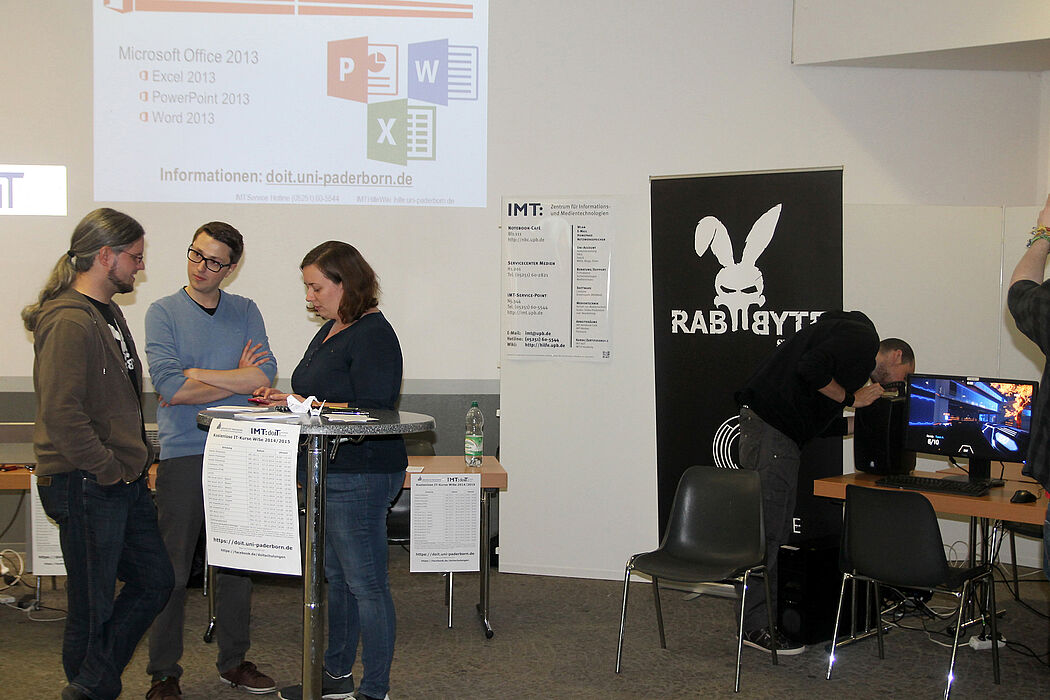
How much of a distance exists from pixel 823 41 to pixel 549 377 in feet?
7.51

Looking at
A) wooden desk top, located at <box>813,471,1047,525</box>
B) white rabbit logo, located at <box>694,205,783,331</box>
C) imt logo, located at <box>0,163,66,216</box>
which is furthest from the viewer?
imt logo, located at <box>0,163,66,216</box>

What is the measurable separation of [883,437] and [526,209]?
85.1 inches

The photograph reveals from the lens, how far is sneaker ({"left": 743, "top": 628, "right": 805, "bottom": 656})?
376 centimetres

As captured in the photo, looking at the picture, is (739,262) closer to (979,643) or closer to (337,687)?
(979,643)

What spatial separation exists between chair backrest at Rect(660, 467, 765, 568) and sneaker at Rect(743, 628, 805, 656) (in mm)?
432

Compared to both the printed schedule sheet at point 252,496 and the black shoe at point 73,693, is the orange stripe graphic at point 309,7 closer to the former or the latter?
the printed schedule sheet at point 252,496

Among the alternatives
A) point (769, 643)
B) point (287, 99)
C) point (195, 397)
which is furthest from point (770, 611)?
point (287, 99)

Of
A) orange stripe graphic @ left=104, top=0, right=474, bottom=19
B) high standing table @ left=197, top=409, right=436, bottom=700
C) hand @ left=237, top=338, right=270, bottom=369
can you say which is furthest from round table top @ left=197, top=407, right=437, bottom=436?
orange stripe graphic @ left=104, top=0, right=474, bottom=19

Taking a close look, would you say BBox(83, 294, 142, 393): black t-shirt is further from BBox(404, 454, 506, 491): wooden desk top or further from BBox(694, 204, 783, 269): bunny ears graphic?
BBox(694, 204, 783, 269): bunny ears graphic

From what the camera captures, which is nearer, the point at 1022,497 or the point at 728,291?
the point at 1022,497

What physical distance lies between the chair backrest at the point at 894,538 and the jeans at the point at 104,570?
2.45 meters

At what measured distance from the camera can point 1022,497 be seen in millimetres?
3480

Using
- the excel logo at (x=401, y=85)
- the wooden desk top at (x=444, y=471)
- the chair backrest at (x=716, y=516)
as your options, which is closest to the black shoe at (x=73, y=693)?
the wooden desk top at (x=444, y=471)

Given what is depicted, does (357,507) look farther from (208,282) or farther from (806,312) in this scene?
(806,312)
